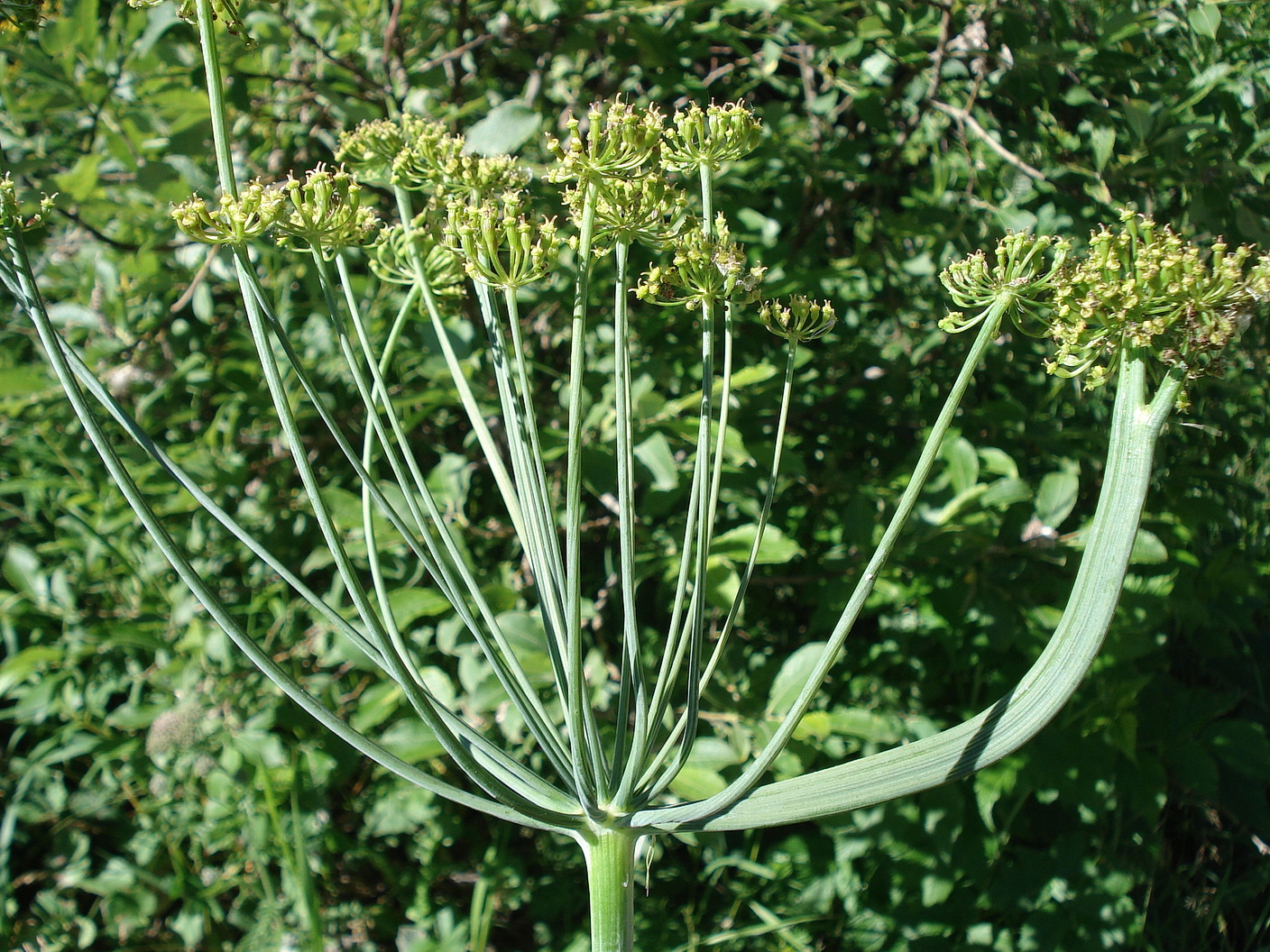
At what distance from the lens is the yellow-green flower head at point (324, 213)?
2.36 ft

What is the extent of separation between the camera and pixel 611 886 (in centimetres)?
72

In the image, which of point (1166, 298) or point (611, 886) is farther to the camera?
point (611, 886)

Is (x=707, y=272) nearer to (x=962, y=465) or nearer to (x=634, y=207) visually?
(x=634, y=207)

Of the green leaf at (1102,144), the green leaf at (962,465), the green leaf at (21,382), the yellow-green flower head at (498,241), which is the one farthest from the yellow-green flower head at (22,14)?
the green leaf at (1102,144)

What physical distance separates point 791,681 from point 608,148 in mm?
1000

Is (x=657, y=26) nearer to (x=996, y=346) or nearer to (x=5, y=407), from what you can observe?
(x=996, y=346)

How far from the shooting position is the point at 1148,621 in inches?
64.9

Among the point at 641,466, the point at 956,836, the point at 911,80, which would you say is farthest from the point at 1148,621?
the point at 911,80

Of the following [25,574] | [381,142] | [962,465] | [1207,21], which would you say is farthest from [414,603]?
[1207,21]

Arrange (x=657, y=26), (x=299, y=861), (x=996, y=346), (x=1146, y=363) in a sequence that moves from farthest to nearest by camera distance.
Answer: (x=657, y=26) → (x=996, y=346) → (x=299, y=861) → (x=1146, y=363)

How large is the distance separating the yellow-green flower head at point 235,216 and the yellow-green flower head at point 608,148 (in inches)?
8.6

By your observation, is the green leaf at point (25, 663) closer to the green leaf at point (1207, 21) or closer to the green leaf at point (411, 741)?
the green leaf at point (411, 741)

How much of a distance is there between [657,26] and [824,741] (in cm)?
157

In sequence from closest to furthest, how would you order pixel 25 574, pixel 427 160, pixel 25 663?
pixel 427 160, pixel 25 663, pixel 25 574
